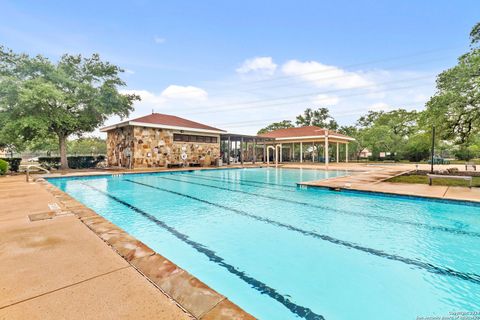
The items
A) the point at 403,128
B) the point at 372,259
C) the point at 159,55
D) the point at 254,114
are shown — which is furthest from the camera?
the point at 254,114

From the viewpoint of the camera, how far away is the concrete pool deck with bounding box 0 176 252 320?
1.55 metres

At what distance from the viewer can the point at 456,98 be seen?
8.55 meters

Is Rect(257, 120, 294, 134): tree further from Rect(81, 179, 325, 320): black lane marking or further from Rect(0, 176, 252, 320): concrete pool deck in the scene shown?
Rect(0, 176, 252, 320): concrete pool deck

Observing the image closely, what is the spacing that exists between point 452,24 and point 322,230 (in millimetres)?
18510

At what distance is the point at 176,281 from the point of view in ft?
6.28

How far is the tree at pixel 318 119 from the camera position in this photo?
35.0 metres

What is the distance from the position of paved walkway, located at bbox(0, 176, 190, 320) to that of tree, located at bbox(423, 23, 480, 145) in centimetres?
1114

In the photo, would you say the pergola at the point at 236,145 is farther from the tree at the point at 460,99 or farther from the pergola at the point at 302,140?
the tree at the point at 460,99

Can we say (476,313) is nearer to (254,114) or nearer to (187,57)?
(187,57)

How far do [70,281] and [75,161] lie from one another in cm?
1944

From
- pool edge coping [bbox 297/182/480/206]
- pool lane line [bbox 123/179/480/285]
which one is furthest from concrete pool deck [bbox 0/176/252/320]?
pool edge coping [bbox 297/182/480/206]

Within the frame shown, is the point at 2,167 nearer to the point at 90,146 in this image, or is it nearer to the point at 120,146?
the point at 120,146

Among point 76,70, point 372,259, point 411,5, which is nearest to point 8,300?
point 372,259

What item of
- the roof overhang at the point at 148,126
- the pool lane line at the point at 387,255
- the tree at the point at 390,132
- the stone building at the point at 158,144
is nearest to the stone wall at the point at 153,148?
the stone building at the point at 158,144
